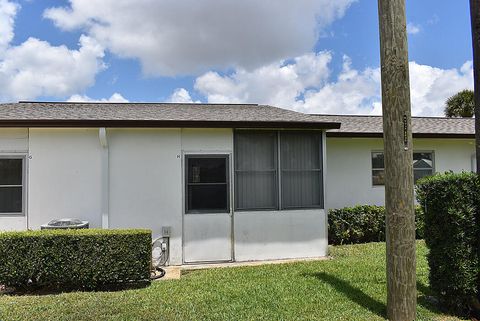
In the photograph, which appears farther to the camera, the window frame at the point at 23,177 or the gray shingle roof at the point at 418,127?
the gray shingle roof at the point at 418,127

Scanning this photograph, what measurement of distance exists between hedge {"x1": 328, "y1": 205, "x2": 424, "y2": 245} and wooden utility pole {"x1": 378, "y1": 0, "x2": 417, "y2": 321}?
211 inches

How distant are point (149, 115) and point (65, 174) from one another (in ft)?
7.31

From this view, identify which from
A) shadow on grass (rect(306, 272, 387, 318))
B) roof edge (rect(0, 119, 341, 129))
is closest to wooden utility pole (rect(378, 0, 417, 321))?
shadow on grass (rect(306, 272, 387, 318))

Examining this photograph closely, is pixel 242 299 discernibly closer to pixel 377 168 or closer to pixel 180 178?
pixel 180 178

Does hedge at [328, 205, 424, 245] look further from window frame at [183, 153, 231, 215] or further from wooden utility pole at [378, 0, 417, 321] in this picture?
wooden utility pole at [378, 0, 417, 321]

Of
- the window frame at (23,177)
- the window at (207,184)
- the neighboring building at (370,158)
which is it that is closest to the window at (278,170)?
the window at (207,184)

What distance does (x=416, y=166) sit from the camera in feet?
37.1

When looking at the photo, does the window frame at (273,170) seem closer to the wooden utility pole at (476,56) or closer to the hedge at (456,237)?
the hedge at (456,237)

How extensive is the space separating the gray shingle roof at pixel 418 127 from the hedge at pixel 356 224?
6.92 ft

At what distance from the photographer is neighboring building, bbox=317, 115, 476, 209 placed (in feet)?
35.7

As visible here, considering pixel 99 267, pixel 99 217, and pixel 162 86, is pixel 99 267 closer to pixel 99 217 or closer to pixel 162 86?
pixel 99 217

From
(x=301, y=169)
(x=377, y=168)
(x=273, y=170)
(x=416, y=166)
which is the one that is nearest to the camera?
(x=273, y=170)

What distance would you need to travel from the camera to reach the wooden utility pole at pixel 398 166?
447 cm

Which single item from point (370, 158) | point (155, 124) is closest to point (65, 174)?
point (155, 124)
